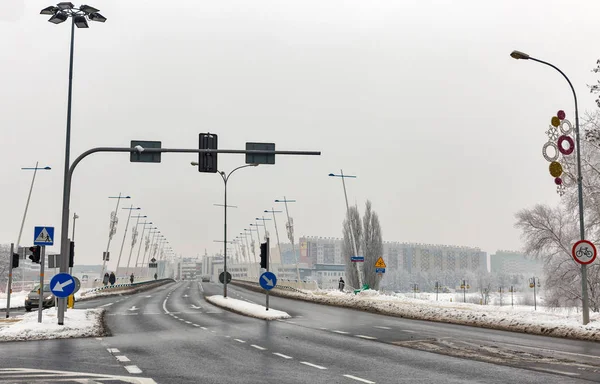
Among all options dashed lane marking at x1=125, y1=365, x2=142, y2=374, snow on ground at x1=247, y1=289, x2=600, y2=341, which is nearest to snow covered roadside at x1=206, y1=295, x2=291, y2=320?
snow on ground at x1=247, y1=289, x2=600, y2=341

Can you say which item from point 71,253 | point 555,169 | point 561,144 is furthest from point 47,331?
point 561,144

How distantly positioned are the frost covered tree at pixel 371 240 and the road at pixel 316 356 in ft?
171

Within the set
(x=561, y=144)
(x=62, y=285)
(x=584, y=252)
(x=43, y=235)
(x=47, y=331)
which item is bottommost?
(x=47, y=331)

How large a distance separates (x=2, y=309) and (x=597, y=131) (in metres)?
34.4

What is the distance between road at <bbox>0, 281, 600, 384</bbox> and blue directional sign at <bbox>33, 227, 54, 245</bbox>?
4031 mm

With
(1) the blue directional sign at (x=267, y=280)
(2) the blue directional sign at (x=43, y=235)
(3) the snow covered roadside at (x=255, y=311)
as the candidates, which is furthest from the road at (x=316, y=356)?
(3) the snow covered roadside at (x=255, y=311)

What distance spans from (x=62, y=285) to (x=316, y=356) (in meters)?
9.35

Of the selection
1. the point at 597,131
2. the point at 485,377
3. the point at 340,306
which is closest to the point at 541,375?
the point at 485,377

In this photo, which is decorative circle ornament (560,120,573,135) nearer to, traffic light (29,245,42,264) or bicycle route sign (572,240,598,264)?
bicycle route sign (572,240,598,264)

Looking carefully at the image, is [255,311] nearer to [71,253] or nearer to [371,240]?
[71,253]

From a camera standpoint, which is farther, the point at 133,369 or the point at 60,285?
the point at 60,285

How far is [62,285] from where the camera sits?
64.6 feet

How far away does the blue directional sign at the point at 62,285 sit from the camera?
64.1 ft

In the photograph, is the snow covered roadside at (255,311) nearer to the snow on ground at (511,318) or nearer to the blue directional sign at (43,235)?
the snow on ground at (511,318)
